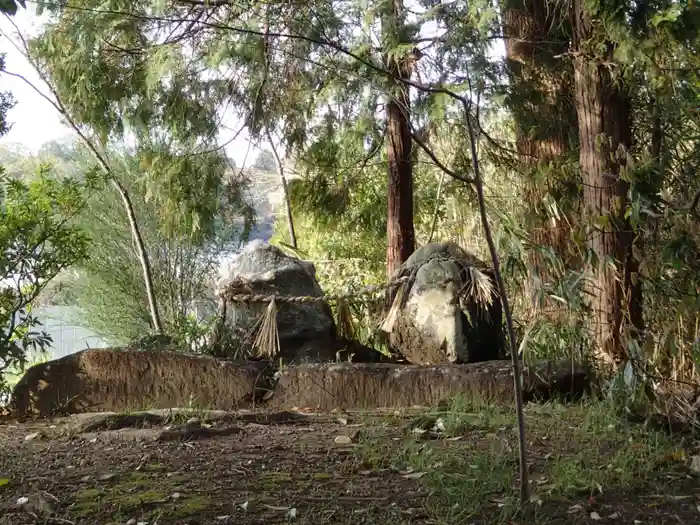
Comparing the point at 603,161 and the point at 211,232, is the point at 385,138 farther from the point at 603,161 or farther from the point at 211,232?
the point at 603,161

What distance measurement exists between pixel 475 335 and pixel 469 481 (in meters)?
2.35

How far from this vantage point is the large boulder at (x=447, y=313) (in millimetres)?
5383

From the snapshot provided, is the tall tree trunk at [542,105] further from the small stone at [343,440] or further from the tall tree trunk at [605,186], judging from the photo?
the small stone at [343,440]

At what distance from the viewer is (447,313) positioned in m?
5.43

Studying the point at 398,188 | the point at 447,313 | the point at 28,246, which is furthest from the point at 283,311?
the point at 28,246

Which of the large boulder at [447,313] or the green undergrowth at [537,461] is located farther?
the large boulder at [447,313]

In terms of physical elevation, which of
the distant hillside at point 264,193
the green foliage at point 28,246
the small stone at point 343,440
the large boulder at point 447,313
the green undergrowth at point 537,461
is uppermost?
the distant hillside at point 264,193

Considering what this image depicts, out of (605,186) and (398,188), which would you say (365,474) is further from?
(398,188)

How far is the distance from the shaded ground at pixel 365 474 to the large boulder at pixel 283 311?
5.11ft

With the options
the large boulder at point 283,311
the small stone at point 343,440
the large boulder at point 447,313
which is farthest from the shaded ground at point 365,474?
the large boulder at point 283,311

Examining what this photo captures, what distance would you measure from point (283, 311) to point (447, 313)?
3.83 feet

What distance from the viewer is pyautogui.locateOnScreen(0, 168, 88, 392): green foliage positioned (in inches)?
203

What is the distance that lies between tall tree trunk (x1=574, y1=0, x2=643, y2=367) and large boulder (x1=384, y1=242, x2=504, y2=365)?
0.77m

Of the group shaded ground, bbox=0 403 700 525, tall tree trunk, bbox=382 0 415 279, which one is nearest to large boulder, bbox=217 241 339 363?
tall tree trunk, bbox=382 0 415 279
